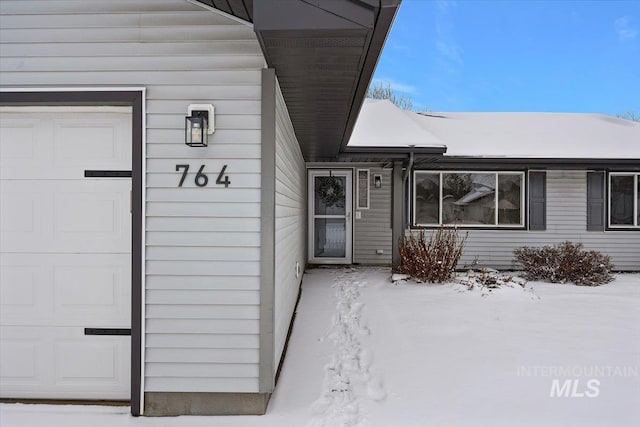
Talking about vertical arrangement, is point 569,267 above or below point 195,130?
below

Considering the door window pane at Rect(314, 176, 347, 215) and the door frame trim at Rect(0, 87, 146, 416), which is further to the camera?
the door window pane at Rect(314, 176, 347, 215)

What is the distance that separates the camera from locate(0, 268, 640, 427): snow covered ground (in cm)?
269

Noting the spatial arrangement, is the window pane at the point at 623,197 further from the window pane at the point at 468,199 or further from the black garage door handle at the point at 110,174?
the black garage door handle at the point at 110,174

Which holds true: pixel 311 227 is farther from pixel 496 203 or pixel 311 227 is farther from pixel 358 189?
pixel 496 203

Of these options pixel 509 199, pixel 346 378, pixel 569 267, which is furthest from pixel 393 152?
Result: pixel 346 378

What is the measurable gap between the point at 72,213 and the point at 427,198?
7024 millimetres

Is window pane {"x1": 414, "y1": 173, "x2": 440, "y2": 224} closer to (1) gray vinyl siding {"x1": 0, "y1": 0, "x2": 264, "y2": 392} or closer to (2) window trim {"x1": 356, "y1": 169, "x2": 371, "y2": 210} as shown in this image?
(2) window trim {"x1": 356, "y1": 169, "x2": 371, "y2": 210}

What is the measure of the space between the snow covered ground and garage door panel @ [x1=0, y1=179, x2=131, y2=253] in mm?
1137

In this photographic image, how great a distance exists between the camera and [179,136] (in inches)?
107

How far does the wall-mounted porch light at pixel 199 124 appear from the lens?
8.55ft

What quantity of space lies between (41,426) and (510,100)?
5930 centimetres

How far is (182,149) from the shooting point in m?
2.72

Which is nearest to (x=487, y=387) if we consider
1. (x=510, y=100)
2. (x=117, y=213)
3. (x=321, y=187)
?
(x=117, y=213)

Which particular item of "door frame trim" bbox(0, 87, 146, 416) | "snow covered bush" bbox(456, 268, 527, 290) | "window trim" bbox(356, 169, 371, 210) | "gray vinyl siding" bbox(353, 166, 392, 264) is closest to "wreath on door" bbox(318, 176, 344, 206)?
"window trim" bbox(356, 169, 371, 210)
